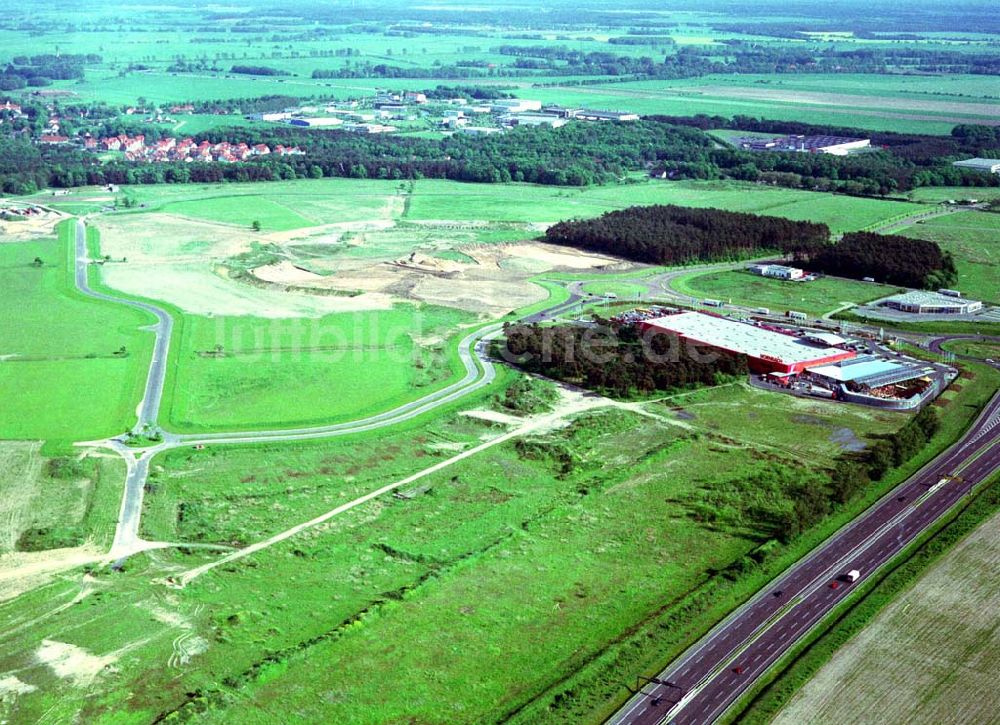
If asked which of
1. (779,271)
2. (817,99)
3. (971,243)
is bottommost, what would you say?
(779,271)

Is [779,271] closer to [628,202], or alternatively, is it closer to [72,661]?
[628,202]

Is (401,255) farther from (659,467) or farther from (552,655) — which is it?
(552,655)

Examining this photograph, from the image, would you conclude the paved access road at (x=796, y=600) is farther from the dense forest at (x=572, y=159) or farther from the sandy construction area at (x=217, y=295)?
the dense forest at (x=572, y=159)

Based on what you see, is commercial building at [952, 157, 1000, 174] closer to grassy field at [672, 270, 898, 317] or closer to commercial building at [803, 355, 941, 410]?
grassy field at [672, 270, 898, 317]

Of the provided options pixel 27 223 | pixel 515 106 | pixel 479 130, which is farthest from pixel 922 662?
pixel 515 106

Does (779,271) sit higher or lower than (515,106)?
lower

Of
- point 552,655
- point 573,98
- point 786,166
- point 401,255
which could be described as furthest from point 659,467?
point 573,98

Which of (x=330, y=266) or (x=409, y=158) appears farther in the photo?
(x=409, y=158)
